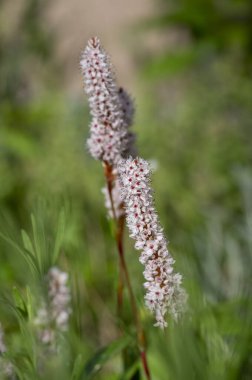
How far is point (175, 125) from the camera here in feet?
9.97

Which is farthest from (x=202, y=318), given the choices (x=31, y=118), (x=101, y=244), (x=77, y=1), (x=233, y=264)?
(x=77, y=1)

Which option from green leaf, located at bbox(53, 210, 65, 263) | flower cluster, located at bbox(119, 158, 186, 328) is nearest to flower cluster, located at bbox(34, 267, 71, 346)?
green leaf, located at bbox(53, 210, 65, 263)

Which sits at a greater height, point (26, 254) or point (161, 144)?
point (161, 144)

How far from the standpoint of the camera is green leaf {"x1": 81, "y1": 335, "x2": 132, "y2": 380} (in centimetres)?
98

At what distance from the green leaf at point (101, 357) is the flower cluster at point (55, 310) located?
0.19 ft

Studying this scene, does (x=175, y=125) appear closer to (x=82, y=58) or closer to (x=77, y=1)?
(x=82, y=58)

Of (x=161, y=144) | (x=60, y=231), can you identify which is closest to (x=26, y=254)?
(x=60, y=231)

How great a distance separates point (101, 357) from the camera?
1.01 m

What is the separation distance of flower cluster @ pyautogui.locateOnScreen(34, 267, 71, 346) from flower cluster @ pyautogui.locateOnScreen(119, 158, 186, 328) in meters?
0.15

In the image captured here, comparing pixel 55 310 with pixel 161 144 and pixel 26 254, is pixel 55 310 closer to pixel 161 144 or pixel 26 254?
pixel 26 254

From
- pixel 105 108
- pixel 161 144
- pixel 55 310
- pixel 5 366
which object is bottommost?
pixel 5 366

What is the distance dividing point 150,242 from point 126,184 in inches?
2.6

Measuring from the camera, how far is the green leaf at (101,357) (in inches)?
38.6

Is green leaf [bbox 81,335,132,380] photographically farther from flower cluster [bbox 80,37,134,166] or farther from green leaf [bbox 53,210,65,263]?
flower cluster [bbox 80,37,134,166]
